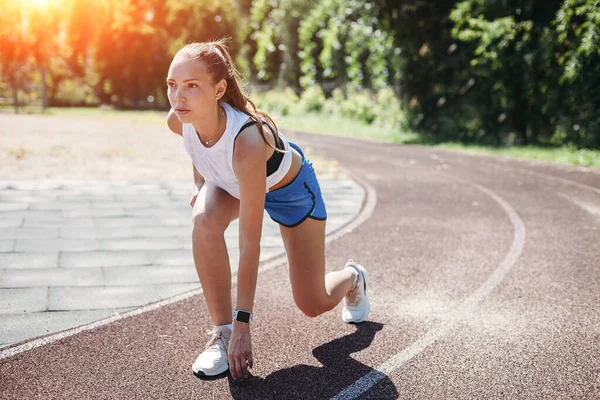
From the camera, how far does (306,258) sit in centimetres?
370

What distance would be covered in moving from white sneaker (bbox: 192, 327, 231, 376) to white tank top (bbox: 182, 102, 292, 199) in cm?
81

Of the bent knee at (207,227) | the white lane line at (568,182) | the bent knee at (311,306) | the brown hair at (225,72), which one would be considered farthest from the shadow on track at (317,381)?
the white lane line at (568,182)

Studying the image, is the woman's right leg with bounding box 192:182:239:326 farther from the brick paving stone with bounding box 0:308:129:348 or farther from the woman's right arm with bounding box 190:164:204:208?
the brick paving stone with bounding box 0:308:129:348

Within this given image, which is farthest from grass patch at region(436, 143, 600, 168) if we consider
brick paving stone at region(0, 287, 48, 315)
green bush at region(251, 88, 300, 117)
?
green bush at region(251, 88, 300, 117)

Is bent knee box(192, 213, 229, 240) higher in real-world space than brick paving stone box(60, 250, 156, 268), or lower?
higher

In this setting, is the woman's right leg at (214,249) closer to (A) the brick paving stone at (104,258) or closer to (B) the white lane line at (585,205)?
(A) the brick paving stone at (104,258)

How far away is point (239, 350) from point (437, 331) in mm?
1596

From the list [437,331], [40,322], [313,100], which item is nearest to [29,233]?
[40,322]

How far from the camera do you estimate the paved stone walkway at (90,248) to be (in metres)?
4.41

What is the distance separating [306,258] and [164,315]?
1272 millimetres

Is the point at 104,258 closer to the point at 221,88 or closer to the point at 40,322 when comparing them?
the point at 40,322

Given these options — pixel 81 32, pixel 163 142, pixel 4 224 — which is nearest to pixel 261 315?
pixel 4 224

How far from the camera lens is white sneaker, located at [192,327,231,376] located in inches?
133

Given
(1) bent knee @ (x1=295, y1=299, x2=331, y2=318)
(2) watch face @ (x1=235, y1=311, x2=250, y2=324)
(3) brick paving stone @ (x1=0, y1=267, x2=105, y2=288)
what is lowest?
(3) brick paving stone @ (x1=0, y1=267, x2=105, y2=288)
